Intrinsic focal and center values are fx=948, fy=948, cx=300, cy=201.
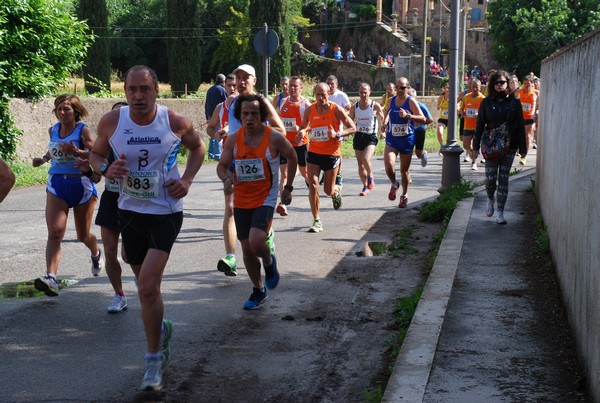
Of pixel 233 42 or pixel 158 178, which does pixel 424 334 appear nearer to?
pixel 158 178

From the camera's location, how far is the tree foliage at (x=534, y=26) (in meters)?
46.0

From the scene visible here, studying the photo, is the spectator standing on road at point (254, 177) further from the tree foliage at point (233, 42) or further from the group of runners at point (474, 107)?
the tree foliage at point (233, 42)

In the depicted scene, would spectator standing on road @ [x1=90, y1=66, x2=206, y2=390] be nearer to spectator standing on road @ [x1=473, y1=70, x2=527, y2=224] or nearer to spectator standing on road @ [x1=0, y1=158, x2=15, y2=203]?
spectator standing on road @ [x1=0, y1=158, x2=15, y2=203]

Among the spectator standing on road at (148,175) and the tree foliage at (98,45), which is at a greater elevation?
the tree foliage at (98,45)

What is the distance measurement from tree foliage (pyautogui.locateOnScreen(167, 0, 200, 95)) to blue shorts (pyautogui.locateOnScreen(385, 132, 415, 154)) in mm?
31702

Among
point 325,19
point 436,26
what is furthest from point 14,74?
point 325,19

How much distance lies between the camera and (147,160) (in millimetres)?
5891

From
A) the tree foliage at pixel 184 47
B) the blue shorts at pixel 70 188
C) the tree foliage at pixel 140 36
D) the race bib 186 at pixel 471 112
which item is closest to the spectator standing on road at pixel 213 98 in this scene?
the race bib 186 at pixel 471 112

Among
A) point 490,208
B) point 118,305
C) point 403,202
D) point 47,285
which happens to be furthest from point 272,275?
point 403,202

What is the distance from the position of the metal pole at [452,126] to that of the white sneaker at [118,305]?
8.12 meters

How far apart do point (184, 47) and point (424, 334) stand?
132 feet

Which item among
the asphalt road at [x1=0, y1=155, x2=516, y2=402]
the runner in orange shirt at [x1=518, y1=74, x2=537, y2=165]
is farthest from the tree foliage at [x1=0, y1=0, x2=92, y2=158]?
the runner in orange shirt at [x1=518, y1=74, x2=537, y2=165]

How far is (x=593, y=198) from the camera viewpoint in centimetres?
551

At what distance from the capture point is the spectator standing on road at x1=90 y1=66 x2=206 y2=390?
580 cm
